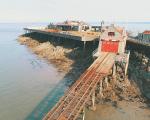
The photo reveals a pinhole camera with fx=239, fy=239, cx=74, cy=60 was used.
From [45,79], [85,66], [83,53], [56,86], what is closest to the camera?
[56,86]

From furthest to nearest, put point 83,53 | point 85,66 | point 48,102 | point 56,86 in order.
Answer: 1. point 83,53
2. point 85,66
3. point 56,86
4. point 48,102

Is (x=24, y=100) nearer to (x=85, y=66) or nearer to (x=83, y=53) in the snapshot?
(x=85, y=66)

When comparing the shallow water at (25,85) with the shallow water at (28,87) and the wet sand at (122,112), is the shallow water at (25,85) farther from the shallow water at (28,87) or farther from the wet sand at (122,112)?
the wet sand at (122,112)

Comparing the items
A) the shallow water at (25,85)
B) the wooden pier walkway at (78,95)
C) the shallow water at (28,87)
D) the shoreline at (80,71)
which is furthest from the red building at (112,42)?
the shallow water at (25,85)

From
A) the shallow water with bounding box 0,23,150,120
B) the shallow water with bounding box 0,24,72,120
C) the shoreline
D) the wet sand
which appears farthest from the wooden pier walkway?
the shallow water with bounding box 0,24,72,120

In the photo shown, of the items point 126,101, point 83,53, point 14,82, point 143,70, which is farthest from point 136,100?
point 83,53

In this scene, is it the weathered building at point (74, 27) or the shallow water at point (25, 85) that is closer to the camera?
the shallow water at point (25, 85)
